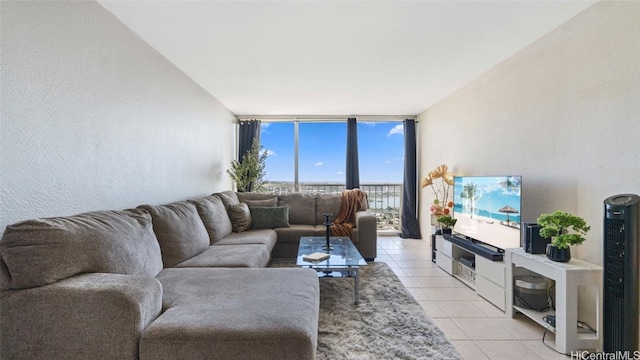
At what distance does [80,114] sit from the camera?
1.81 metres

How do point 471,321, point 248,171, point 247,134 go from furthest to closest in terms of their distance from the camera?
point 247,134 < point 248,171 < point 471,321

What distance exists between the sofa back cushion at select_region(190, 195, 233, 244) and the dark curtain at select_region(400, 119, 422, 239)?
11.0 ft

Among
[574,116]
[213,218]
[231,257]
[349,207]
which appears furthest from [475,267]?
[213,218]

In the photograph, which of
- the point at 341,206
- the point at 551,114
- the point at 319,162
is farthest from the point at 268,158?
the point at 551,114

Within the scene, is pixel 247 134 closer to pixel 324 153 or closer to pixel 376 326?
pixel 324 153

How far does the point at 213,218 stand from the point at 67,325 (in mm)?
1940

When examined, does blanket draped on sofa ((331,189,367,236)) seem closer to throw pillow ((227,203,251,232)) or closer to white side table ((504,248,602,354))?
throw pillow ((227,203,251,232))

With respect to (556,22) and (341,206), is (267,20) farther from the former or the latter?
(341,206)

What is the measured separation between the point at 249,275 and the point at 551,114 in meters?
2.69

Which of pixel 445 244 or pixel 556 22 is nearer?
pixel 556 22

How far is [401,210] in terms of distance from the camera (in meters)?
5.53

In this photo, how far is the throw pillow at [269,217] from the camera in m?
3.90

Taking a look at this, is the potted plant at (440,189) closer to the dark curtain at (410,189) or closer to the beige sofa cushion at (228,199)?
the dark curtain at (410,189)

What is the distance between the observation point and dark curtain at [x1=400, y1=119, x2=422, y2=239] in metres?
5.36
